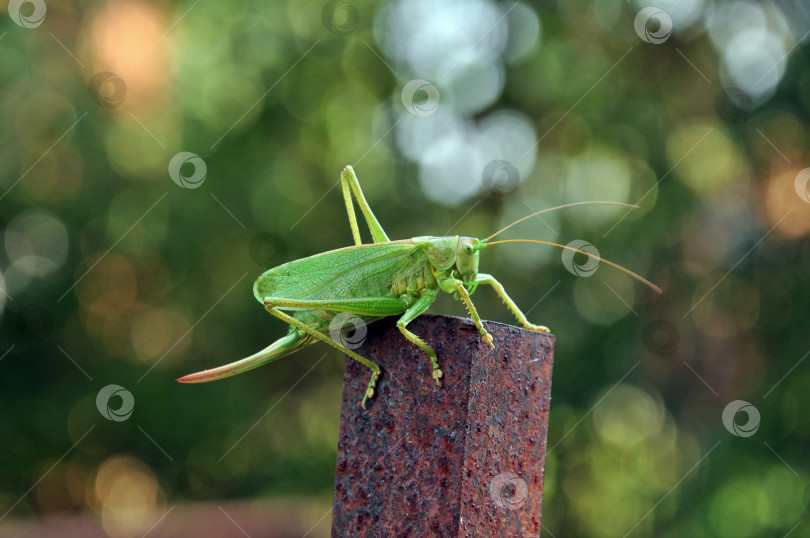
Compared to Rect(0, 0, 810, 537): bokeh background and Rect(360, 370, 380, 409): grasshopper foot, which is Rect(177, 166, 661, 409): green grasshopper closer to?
Rect(360, 370, 380, 409): grasshopper foot

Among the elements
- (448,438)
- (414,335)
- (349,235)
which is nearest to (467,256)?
(414,335)

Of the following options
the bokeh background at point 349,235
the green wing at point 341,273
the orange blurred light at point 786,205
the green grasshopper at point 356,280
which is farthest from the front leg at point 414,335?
the orange blurred light at point 786,205

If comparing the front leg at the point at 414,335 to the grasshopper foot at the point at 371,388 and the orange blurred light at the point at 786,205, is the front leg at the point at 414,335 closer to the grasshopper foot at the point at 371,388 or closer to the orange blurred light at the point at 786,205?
the grasshopper foot at the point at 371,388

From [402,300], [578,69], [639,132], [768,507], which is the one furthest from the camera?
[578,69]

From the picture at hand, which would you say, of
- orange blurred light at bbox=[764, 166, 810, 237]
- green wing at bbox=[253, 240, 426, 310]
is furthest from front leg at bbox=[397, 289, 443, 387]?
orange blurred light at bbox=[764, 166, 810, 237]

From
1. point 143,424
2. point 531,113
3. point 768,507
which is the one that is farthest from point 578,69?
point 143,424

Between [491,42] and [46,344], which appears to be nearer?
[46,344]

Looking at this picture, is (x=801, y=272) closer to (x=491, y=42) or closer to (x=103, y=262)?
(x=491, y=42)
